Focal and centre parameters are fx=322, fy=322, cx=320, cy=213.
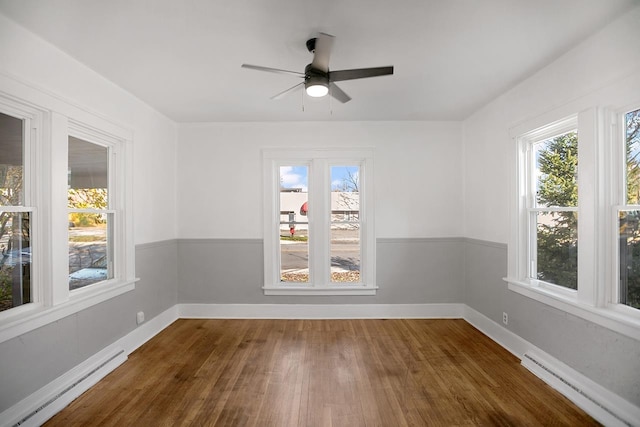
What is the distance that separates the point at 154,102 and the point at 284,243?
2.29 metres

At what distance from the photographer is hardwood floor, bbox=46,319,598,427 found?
2195 mm

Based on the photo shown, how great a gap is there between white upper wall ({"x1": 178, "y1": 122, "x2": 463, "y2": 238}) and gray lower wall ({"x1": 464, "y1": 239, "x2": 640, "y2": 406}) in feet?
2.38

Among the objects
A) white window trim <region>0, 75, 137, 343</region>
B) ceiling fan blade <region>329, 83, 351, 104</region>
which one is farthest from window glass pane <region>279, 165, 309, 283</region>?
white window trim <region>0, 75, 137, 343</region>

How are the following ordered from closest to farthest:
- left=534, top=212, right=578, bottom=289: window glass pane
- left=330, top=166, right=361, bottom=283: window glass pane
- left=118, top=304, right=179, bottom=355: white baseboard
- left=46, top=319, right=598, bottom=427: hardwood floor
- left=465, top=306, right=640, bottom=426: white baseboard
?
left=465, top=306, right=640, bottom=426: white baseboard, left=46, top=319, right=598, bottom=427: hardwood floor, left=534, top=212, right=578, bottom=289: window glass pane, left=118, top=304, right=179, bottom=355: white baseboard, left=330, top=166, right=361, bottom=283: window glass pane

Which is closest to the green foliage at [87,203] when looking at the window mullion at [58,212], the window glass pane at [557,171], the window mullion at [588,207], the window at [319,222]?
the window mullion at [58,212]

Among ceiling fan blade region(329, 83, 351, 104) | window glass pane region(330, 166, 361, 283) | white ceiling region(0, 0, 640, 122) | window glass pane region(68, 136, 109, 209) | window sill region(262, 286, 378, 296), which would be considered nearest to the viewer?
white ceiling region(0, 0, 640, 122)

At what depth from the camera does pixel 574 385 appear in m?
2.38

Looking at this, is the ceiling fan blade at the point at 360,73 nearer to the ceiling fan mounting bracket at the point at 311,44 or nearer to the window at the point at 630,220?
the ceiling fan mounting bracket at the point at 311,44

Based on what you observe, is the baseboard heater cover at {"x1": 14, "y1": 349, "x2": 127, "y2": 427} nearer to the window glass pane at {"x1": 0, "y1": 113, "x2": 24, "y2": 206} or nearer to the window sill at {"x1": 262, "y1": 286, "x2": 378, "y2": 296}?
Result: the window glass pane at {"x1": 0, "y1": 113, "x2": 24, "y2": 206}

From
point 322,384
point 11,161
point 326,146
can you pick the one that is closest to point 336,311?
point 322,384

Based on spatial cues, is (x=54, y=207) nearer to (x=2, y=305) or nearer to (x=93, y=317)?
(x=2, y=305)

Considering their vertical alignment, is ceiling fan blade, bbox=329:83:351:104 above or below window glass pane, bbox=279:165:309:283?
above

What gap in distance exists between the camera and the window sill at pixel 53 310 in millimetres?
2050

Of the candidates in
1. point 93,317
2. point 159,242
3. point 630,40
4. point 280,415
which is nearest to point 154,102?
point 159,242
